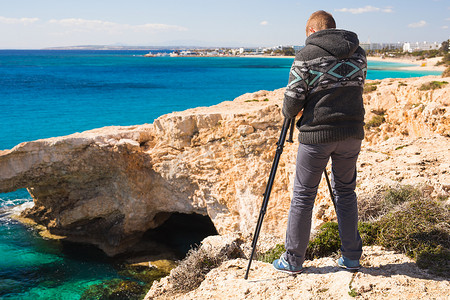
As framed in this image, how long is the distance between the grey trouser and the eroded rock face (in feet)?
15.3

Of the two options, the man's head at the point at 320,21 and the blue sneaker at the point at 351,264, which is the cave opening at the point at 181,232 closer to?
the blue sneaker at the point at 351,264

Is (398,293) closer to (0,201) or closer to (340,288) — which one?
(340,288)

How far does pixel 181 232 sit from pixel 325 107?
11713mm

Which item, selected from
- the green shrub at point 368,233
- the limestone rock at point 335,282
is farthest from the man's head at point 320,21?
the green shrub at point 368,233

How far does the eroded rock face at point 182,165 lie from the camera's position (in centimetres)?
988

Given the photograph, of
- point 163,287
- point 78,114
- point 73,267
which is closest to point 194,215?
point 73,267

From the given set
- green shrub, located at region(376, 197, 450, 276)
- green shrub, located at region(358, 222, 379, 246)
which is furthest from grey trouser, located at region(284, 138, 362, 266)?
green shrub, located at region(358, 222, 379, 246)

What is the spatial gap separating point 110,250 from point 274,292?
33.1 feet

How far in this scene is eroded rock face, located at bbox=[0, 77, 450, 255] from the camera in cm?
988

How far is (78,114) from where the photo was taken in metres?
34.4

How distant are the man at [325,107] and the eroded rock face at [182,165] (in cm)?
485

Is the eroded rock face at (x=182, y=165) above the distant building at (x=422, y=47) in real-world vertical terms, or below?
below

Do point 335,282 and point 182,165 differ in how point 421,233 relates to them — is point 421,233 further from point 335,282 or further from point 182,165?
point 182,165

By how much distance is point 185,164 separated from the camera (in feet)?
36.2
